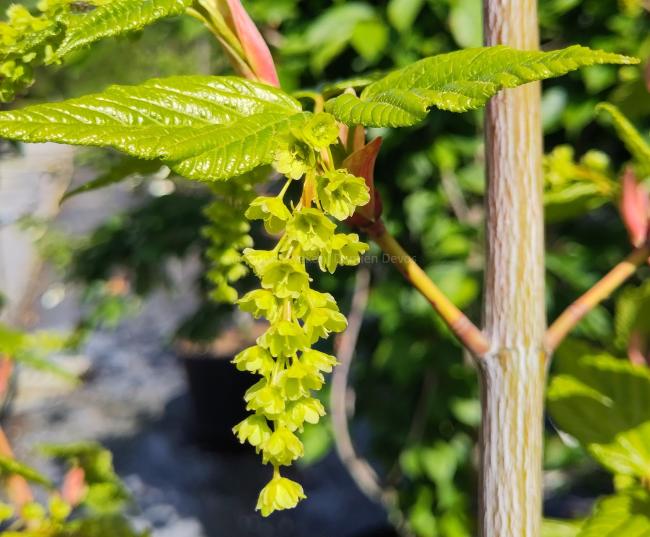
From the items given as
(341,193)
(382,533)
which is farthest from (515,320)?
(382,533)

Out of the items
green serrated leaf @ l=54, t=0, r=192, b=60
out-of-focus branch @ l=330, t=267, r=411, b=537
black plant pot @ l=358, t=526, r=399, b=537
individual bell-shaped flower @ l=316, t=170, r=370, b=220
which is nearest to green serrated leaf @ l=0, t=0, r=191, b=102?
green serrated leaf @ l=54, t=0, r=192, b=60

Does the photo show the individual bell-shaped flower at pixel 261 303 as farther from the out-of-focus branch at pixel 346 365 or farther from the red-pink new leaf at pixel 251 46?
the out-of-focus branch at pixel 346 365

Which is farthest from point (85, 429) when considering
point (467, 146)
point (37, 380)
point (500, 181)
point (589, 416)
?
point (500, 181)

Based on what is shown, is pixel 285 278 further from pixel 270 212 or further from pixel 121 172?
pixel 121 172

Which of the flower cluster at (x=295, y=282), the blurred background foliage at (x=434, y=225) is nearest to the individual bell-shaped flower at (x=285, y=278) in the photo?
the flower cluster at (x=295, y=282)

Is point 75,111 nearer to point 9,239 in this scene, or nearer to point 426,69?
point 426,69
